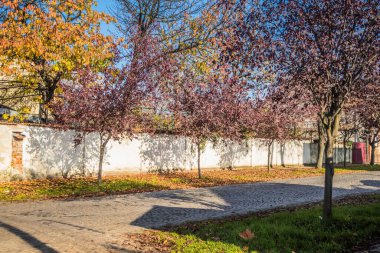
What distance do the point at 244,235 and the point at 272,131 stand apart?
18.3 m

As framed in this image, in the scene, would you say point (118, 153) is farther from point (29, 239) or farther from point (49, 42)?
point (29, 239)

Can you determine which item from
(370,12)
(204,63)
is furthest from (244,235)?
(204,63)

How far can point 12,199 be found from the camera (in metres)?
11.7

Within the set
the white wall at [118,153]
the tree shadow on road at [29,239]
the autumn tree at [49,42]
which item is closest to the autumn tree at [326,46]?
the tree shadow on road at [29,239]

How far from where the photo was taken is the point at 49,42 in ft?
52.2

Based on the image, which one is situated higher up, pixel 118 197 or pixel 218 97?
pixel 218 97

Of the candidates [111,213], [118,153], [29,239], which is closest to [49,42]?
[118,153]

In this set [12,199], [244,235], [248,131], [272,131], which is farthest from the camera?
[248,131]

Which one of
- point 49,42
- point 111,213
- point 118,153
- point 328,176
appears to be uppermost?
point 49,42

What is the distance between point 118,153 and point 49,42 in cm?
704

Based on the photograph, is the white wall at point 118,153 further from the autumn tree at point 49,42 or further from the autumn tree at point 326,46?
the autumn tree at point 326,46

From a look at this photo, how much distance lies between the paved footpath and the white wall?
471 centimetres

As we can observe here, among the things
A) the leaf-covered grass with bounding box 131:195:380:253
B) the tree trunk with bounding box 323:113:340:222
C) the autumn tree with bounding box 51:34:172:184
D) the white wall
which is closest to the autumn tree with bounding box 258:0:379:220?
the tree trunk with bounding box 323:113:340:222

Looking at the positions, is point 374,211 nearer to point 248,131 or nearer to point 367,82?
point 367,82
